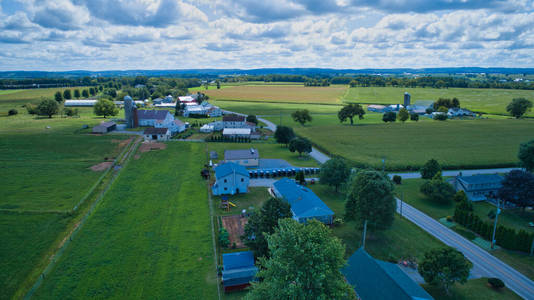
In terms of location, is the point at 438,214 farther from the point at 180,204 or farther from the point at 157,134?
the point at 157,134

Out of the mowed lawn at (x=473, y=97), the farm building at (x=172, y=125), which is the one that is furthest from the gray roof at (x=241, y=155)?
the mowed lawn at (x=473, y=97)

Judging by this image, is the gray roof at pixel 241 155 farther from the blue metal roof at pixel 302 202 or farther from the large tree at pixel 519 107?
the large tree at pixel 519 107

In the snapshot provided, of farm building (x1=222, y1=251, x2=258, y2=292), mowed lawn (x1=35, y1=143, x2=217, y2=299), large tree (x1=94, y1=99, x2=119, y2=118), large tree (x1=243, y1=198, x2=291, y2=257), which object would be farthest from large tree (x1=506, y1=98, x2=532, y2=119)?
large tree (x1=94, y1=99, x2=119, y2=118)

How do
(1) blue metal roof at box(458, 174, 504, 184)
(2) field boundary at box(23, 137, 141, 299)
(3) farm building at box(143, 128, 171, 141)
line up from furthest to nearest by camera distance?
(3) farm building at box(143, 128, 171, 141) → (1) blue metal roof at box(458, 174, 504, 184) → (2) field boundary at box(23, 137, 141, 299)

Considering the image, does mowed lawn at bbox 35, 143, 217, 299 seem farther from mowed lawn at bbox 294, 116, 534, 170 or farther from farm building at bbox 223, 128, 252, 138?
mowed lawn at bbox 294, 116, 534, 170

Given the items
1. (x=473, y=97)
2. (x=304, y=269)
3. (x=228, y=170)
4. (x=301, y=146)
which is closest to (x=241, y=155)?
(x=228, y=170)

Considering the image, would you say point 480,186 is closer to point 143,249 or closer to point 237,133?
point 143,249
